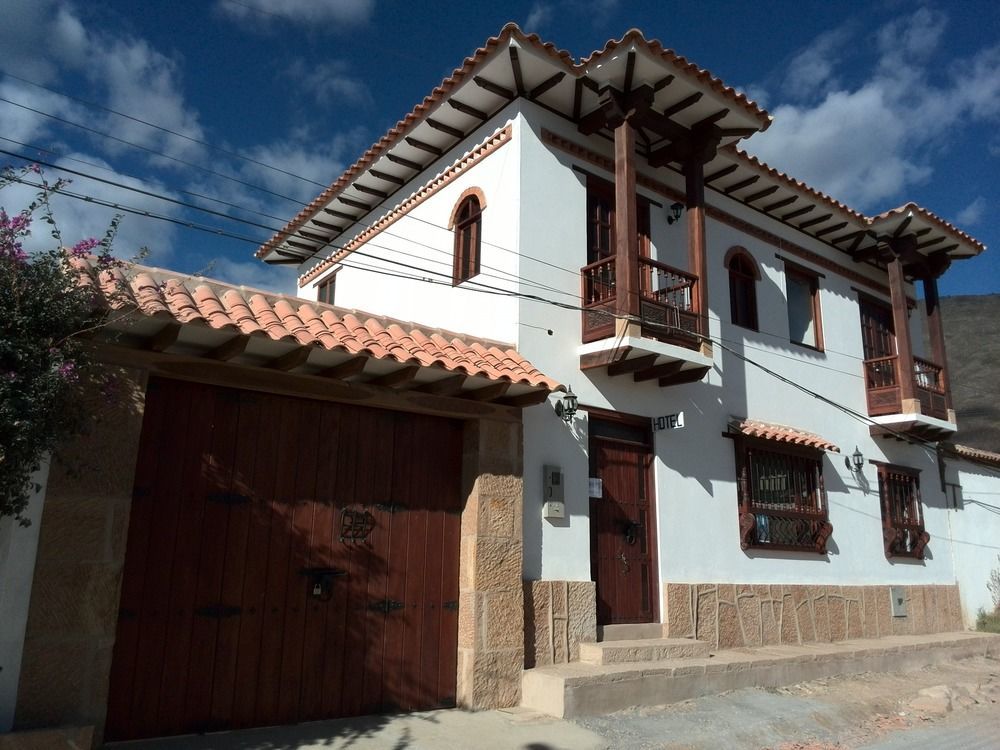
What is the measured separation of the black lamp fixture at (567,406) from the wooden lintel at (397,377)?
1852 mm

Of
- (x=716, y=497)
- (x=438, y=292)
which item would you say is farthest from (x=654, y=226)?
(x=716, y=497)

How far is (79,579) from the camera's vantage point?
522 cm

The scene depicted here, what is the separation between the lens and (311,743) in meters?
5.73

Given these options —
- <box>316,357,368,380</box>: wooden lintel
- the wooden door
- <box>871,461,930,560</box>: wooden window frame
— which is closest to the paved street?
the wooden door

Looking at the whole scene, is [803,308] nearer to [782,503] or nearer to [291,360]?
[782,503]

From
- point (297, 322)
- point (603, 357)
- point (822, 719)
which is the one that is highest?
point (603, 357)

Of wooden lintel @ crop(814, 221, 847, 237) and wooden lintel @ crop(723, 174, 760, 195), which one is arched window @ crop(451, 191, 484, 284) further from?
wooden lintel @ crop(814, 221, 847, 237)

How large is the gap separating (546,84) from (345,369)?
14.4ft

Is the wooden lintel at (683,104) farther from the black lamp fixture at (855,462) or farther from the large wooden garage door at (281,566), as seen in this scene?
the black lamp fixture at (855,462)

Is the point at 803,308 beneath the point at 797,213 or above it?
beneath

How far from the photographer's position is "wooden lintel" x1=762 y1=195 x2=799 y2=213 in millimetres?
11742

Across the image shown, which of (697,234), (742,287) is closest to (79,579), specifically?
(697,234)

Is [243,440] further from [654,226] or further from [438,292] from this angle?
[654,226]

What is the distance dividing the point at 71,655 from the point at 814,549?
9.35m
